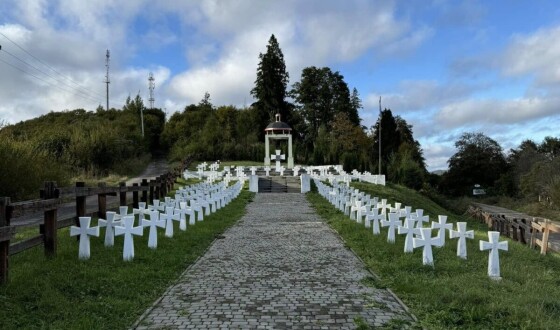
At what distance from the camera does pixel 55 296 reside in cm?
584

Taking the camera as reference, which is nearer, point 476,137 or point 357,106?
point 476,137

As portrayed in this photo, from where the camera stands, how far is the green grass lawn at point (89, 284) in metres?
5.23

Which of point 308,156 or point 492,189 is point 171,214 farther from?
point 492,189

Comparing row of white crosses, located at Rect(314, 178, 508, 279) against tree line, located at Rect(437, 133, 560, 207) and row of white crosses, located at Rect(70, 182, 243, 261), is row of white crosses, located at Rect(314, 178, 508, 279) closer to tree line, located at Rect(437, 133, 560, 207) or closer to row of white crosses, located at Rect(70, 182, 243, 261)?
row of white crosses, located at Rect(70, 182, 243, 261)

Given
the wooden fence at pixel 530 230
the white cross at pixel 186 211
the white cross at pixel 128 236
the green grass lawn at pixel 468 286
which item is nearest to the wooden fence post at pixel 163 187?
the white cross at pixel 186 211

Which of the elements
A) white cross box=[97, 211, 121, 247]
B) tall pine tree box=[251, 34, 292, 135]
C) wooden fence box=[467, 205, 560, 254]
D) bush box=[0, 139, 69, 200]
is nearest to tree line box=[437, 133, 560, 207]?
tall pine tree box=[251, 34, 292, 135]

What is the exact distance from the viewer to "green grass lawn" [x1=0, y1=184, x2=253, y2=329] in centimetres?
523

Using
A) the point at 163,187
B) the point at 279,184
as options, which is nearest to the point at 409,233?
the point at 163,187

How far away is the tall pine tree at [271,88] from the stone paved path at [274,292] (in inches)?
2262

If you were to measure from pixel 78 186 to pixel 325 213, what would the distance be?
9528mm

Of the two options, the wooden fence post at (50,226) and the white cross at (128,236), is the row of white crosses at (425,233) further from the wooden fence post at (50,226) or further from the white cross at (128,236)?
the wooden fence post at (50,226)

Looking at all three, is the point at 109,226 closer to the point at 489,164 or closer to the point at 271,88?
the point at 271,88

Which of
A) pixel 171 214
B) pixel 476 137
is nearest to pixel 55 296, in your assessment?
pixel 171 214

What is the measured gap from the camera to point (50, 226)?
811cm
